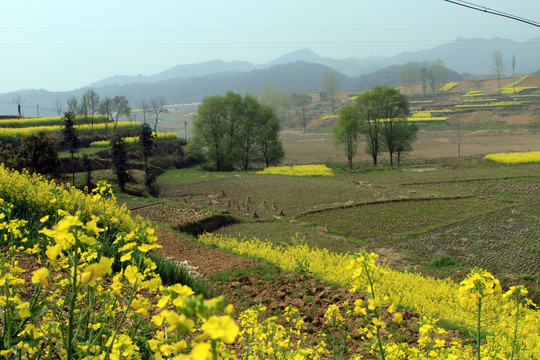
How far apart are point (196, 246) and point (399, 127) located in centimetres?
4111

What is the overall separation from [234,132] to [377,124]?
58.7ft

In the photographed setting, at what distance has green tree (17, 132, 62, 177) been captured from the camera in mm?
23344

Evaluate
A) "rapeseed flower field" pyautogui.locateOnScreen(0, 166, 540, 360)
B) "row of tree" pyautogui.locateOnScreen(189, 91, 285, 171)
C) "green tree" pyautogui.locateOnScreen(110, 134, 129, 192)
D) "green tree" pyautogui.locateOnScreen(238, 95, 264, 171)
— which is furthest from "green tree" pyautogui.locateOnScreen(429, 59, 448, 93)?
"rapeseed flower field" pyautogui.locateOnScreen(0, 166, 540, 360)

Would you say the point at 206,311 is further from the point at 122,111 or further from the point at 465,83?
the point at 465,83

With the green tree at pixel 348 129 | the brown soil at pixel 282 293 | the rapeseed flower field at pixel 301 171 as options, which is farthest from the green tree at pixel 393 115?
the brown soil at pixel 282 293

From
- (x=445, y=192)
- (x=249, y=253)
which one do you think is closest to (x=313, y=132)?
(x=445, y=192)

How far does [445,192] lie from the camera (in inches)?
1155

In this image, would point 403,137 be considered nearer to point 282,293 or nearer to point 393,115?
point 393,115

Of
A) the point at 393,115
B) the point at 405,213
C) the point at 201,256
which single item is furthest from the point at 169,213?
the point at 393,115

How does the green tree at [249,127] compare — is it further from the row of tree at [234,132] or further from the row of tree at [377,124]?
the row of tree at [377,124]

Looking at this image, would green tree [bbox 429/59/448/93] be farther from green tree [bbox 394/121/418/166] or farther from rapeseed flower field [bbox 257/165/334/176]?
rapeseed flower field [bbox 257/165/334/176]

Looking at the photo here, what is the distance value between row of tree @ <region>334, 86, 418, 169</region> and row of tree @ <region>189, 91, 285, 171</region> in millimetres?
8620

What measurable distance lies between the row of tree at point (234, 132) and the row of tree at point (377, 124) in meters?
8.62

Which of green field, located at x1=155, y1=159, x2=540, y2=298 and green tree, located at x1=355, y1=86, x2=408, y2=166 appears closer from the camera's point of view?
green field, located at x1=155, y1=159, x2=540, y2=298
